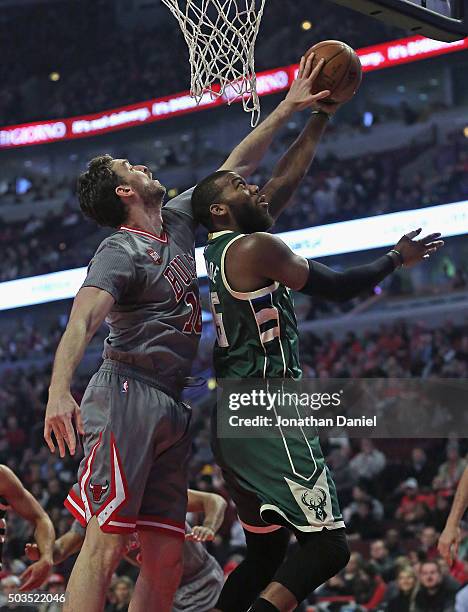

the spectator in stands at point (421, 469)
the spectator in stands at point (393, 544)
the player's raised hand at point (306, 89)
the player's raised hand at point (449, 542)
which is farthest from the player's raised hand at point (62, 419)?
the spectator in stands at point (421, 469)

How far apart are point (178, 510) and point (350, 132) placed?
16.0 meters

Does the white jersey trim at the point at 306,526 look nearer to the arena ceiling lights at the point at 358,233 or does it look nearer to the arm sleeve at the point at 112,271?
the arm sleeve at the point at 112,271

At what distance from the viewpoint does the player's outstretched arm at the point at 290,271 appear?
3.59 metres

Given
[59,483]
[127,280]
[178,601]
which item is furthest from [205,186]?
[59,483]

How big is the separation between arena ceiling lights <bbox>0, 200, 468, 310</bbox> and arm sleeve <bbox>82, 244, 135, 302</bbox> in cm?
1272

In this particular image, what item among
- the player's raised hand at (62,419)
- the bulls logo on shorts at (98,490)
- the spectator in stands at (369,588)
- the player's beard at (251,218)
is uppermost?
the player's beard at (251,218)

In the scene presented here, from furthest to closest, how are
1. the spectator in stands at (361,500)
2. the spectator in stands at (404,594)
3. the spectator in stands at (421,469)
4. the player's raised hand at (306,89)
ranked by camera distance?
1. the spectator in stands at (421,469)
2. the spectator in stands at (361,500)
3. the spectator in stands at (404,594)
4. the player's raised hand at (306,89)

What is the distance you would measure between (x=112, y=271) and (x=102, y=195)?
47 centimetres

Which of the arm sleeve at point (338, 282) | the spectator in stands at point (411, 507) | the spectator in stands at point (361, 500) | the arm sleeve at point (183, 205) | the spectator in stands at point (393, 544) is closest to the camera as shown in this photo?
the arm sleeve at point (338, 282)

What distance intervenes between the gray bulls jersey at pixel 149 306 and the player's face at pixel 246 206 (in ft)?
0.99

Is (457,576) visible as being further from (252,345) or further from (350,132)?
(350,132)

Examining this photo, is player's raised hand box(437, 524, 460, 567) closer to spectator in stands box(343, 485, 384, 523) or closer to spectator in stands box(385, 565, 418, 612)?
spectator in stands box(385, 565, 418, 612)

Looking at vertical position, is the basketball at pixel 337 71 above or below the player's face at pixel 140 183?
above

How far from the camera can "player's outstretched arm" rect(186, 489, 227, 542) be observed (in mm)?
4652
